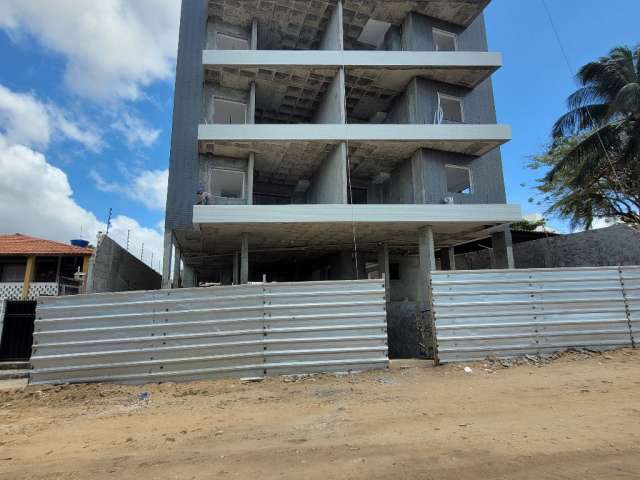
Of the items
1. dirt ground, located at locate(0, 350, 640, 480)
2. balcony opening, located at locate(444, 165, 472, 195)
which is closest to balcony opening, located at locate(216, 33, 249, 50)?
balcony opening, located at locate(444, 165, 472, 195)

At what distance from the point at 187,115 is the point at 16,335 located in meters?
8.92

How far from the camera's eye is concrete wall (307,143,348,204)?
14.5m

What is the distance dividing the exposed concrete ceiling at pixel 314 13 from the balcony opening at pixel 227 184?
7.09 metres

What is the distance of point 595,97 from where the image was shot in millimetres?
17469

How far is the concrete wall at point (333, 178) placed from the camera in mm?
14453

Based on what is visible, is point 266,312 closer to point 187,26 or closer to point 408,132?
point 408,132

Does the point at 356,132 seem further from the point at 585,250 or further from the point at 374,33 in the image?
the point at 585,250

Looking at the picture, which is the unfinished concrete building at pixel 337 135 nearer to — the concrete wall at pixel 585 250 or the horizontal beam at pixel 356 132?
the horizontal beam at pixel 356 132

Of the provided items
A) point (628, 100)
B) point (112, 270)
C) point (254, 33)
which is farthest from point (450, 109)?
point (112, 270)

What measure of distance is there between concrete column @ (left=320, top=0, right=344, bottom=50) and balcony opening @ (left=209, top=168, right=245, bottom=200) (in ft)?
21.8

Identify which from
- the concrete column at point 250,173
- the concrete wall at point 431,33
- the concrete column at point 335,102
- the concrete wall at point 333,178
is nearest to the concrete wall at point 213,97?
the concrete column at point 250,173

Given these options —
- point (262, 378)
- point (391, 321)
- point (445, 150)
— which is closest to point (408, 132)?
point (445, 150)

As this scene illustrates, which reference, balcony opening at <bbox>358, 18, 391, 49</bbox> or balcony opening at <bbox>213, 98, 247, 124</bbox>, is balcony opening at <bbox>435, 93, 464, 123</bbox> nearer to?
balcony opening at <bbox>358, 18, 391, 49</bbox>

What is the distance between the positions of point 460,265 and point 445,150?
8371mm
